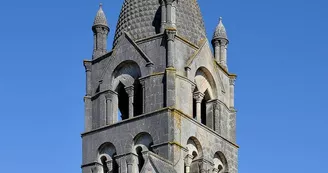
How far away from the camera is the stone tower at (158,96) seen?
177 feet

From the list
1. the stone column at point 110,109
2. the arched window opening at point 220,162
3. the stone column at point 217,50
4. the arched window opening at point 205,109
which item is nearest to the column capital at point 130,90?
the stone column at point 110,109

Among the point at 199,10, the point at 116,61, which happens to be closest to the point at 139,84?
the point at 116,61

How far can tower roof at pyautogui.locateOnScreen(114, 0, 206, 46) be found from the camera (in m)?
57.2

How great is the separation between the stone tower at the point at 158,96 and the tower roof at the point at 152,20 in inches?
2.0

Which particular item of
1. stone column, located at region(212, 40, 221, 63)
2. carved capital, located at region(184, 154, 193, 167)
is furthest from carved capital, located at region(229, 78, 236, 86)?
carved capital, located at region(184, 154, 193, 167)

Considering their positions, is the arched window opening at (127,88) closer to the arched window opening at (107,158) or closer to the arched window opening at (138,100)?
the arched window opening at (138,100)

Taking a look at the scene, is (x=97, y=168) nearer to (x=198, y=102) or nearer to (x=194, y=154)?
(x=194, y=154)

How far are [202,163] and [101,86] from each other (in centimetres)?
645

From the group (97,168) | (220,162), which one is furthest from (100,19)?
(220,162)

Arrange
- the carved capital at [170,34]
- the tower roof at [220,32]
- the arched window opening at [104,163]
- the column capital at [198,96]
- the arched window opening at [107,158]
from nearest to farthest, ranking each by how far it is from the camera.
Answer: the arched window opening at [107,158] → the arched window opening at [104,163] → the carved capital at [170,34] → the column capital at [198,96] → the tower roof at [220,32]

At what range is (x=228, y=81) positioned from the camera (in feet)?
193

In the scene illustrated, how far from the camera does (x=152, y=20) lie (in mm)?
57312

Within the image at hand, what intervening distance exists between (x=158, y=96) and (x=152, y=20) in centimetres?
464

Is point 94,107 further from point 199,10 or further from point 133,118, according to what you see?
point 199,10
